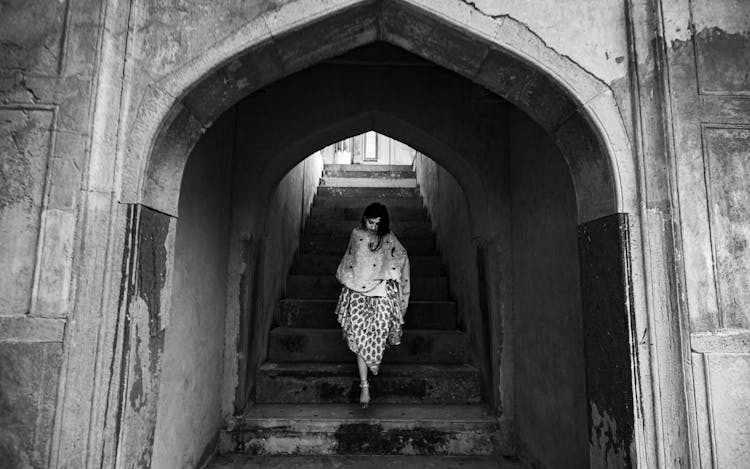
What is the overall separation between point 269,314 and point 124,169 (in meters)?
2.80

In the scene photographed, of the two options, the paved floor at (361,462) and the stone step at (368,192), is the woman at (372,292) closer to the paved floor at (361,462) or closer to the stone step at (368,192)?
the paved floor at (361,462)

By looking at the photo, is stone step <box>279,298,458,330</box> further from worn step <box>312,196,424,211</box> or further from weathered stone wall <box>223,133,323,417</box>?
worn step <box>312,196,424,211</box>

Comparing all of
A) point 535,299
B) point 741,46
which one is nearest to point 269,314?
point 535,299

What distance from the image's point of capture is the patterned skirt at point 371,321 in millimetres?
3789

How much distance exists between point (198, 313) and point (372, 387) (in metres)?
1.74

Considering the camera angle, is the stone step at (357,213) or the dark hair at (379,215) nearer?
the dark hair at (379,215)

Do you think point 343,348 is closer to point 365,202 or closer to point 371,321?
point 371,321

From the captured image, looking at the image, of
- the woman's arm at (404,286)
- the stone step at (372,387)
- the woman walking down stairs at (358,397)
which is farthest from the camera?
the woman's arm at (404,286)

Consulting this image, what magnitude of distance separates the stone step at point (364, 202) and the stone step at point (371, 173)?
1.15m

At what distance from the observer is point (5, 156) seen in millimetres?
1811

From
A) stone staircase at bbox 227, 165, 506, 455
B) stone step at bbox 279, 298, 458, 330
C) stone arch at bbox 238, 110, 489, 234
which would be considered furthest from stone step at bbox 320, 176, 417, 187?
stone arch at bbox 238, 110, 489, 234

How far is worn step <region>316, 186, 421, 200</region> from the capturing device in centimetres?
736

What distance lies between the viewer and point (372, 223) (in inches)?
157

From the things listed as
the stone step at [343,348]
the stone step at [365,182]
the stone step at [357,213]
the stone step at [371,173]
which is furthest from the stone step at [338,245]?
the stone step at [371,173]
